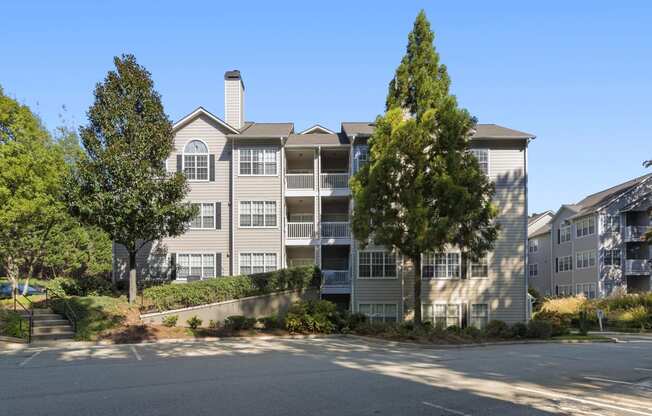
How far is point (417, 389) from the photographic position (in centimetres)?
1059

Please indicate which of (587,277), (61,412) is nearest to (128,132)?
(61,412)

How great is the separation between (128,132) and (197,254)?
359 inches

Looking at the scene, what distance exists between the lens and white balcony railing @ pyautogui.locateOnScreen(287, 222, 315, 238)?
102ft

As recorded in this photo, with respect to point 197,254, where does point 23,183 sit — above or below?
above

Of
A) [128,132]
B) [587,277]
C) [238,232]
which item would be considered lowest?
[587,277]

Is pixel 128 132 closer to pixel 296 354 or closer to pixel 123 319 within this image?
pixel 123 319

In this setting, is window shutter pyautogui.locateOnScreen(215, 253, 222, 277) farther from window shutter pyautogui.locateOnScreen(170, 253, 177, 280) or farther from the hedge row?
the hedge row

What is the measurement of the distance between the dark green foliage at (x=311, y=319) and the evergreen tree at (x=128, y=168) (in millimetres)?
6212

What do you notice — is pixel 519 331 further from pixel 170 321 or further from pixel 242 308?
pixel 170 321

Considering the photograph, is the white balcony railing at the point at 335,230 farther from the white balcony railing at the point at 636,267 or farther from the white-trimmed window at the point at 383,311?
the white balcony railing at the point at 636,267

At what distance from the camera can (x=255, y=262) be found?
3048cm

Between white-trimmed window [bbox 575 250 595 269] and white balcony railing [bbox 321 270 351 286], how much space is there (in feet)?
93.7

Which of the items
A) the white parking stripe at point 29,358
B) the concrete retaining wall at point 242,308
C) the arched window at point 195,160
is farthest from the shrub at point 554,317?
the white parking stripe at point 29,358

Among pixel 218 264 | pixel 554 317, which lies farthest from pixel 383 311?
pixel 554 317
